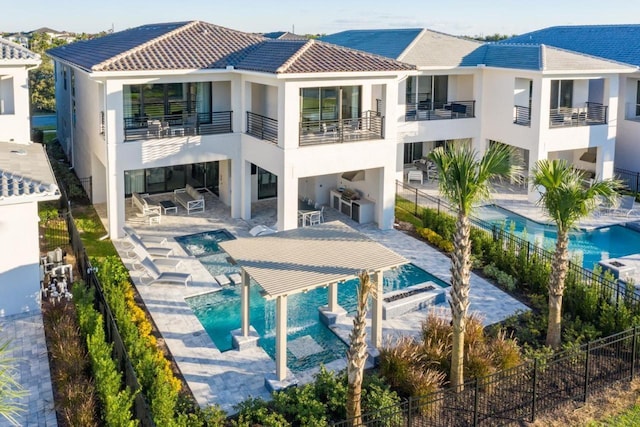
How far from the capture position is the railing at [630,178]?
34438 millimetres

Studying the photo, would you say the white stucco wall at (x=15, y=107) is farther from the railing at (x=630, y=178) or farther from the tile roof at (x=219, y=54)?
the railing at (x=630, y=178)

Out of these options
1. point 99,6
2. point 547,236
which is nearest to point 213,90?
point 547,236

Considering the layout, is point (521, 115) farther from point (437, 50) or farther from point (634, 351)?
point (634, 351)

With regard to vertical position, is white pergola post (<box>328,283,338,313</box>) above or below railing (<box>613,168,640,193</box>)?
below

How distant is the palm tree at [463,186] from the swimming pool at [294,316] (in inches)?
160

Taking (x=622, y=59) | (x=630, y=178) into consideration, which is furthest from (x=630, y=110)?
(x=630, y=178)

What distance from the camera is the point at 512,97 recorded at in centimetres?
3253

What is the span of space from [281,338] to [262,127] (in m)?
14.0

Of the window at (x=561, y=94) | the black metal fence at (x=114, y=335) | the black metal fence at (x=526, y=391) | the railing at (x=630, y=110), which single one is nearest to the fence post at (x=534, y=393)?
the black metal fence at (x=526, y=391)

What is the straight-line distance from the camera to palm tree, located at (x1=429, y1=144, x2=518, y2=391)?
13.4 m

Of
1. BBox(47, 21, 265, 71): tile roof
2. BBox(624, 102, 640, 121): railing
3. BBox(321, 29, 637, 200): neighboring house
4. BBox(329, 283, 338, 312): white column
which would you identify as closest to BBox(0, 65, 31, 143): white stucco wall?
BBox(47, 21, 265, 71): tile roof

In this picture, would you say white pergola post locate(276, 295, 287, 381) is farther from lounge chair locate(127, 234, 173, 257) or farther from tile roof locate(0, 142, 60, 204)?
lounge chair locate(127, 234, 173, 257)

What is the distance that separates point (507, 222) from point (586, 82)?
1085 centimetres

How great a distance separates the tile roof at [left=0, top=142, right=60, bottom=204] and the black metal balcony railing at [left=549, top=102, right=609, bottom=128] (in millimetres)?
23378
